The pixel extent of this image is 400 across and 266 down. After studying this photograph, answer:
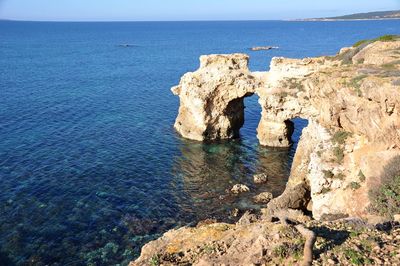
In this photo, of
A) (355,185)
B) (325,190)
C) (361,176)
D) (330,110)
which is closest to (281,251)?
(355,185)

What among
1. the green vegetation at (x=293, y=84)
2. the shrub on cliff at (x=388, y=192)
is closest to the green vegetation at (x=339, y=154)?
the shrub on cliff at (x=388, y=192)

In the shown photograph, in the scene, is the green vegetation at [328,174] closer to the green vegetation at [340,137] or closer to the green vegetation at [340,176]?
the green vegetation at [340,176]

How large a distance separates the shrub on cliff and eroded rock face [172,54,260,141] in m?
27.7

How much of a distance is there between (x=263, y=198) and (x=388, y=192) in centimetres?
1417

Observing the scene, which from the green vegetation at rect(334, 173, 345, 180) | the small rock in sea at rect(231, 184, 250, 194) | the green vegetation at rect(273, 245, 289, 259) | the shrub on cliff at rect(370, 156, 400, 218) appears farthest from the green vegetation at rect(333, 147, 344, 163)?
the green vegetation at rect(273, 245, 289, 259)

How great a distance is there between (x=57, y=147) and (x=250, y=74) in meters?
28.3

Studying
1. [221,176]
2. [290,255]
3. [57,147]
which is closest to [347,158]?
[221,176]

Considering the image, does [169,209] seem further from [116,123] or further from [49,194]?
[116,123]

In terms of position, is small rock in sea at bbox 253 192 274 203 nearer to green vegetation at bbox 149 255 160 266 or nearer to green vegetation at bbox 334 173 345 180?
green vegetation at bbox 334 173 345 180

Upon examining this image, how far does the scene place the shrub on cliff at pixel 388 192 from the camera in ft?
96.6

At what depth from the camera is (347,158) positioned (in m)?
34.7

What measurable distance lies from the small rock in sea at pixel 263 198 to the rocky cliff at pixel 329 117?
240 centimetres

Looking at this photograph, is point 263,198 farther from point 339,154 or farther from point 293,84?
point 293,84

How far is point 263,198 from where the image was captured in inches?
1647
